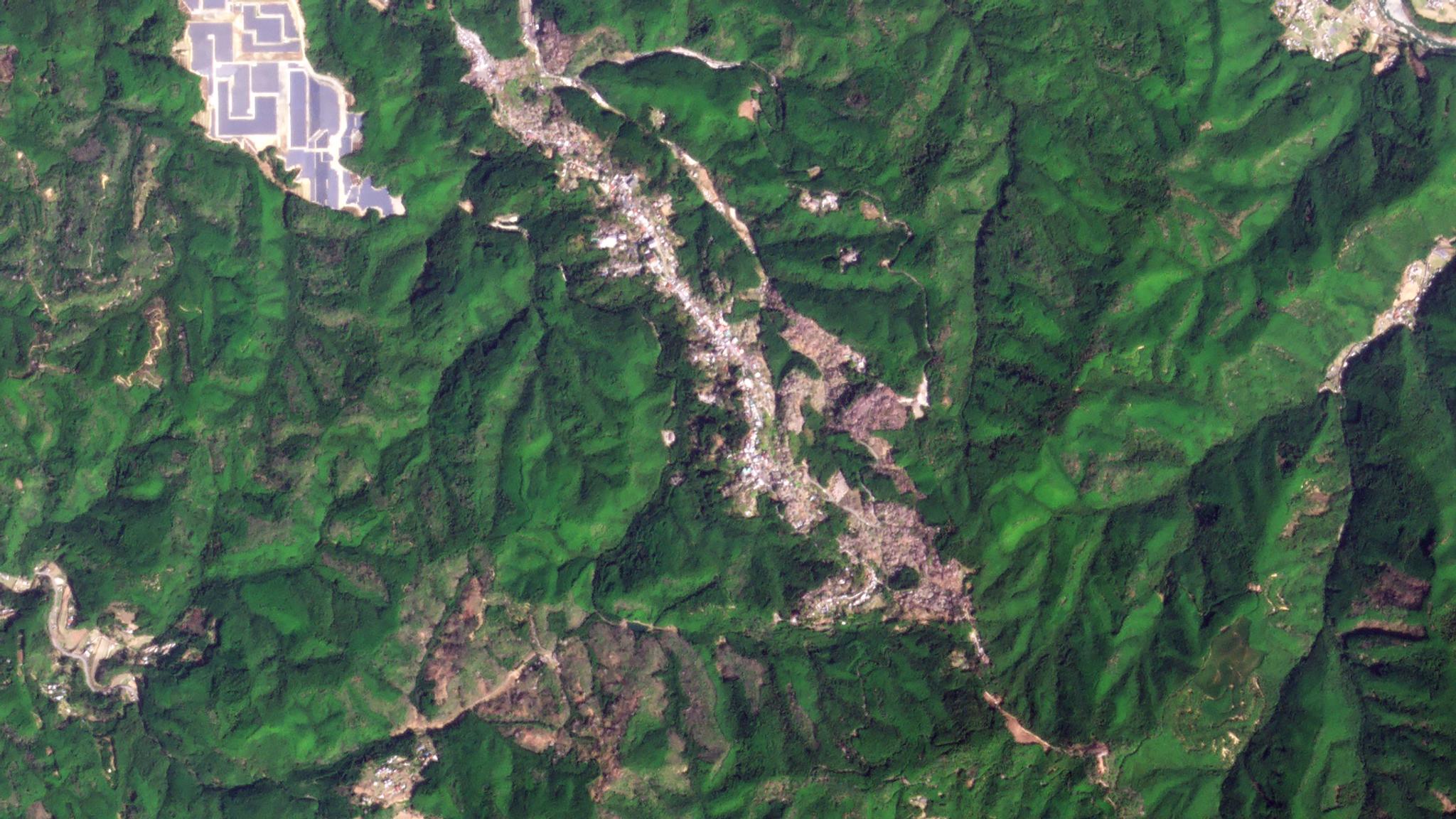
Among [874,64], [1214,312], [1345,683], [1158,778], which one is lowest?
[1158,778]

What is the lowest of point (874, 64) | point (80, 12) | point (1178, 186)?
point (1178, 186)

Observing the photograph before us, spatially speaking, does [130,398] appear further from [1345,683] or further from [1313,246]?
[1345,683]

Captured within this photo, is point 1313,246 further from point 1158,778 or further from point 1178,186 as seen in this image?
point 1158,778

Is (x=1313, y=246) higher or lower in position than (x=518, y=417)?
higher

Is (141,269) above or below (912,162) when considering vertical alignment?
below

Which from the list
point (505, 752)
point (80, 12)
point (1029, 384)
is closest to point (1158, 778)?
point (1029, 384)

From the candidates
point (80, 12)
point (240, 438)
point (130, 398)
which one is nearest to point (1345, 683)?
point (240, 438)
